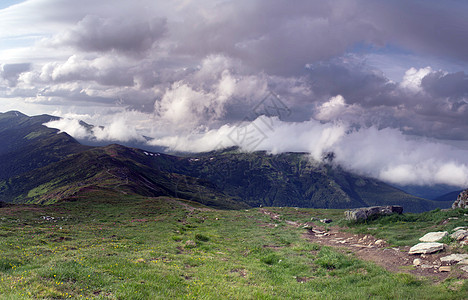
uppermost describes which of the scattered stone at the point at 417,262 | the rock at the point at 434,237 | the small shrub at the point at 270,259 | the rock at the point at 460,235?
the rock at the point at 460,235

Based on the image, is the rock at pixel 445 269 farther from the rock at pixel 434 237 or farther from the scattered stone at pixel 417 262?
the rock at pixel 434 237

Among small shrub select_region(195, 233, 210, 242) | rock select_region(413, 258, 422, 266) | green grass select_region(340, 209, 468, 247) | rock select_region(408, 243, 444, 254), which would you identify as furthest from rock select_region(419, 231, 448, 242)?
small shrub select_region(195, 233, 210, 242)

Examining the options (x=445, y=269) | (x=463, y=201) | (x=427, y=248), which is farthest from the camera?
(x=463, y=201)

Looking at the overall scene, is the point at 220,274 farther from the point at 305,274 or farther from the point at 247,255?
the point at 247,255

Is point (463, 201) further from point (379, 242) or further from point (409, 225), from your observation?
point (379, 242)

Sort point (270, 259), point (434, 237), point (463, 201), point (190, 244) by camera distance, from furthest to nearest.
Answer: point (463, 201), point (190, 244), point (270, 259), point (434, 237)

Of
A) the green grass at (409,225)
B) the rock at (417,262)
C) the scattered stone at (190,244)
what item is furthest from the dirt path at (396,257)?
the scattered stone at (190,244)

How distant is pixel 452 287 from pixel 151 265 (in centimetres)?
1462

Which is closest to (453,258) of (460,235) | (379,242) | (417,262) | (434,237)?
(417,262)

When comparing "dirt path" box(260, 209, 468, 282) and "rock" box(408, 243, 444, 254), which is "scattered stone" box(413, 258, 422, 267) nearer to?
"dirt path" box(260, 209, 468, 282)

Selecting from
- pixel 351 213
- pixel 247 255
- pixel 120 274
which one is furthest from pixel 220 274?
pixel 351 213

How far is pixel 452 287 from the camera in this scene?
11.2 meters

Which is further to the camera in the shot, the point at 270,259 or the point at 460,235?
the point at 270,259

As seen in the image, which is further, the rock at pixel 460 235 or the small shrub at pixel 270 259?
the small shrub at pixel 270 259
